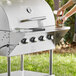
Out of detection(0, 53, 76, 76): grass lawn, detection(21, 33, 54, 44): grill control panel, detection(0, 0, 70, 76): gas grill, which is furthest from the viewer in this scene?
detection(0, 53, 76, 76): grass lawn

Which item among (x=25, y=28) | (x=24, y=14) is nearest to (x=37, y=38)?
(x=25, y=28)

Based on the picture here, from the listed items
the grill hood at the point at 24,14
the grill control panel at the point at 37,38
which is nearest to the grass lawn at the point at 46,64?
the grill control panel at the point at 37,38

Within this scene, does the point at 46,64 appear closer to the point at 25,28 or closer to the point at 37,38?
the point at 37,38

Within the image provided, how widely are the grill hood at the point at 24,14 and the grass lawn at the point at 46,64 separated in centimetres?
185

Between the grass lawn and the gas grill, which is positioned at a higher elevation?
the gas grill

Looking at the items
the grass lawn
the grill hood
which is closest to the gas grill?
the grill hood

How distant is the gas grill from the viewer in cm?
398

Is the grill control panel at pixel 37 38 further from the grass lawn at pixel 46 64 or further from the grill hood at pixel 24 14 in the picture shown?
the grass lawn at pixel 46 64

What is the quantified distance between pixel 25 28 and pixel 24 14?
9.2 inches

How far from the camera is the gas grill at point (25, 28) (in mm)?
3976

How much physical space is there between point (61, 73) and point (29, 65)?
0.99 m

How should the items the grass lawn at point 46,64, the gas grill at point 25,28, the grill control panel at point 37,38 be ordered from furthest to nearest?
the grass lawn at point 46,64 → the grill control panel at point 37,38 → the gas grill at point 25,28

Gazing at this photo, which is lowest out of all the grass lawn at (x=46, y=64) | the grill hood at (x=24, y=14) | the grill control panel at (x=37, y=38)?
the grass lawn at (x=46, y=64)

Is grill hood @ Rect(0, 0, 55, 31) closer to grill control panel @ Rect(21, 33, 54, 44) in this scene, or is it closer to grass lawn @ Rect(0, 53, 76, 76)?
grill control panel @ Rect(21, 33, 54, 44)
